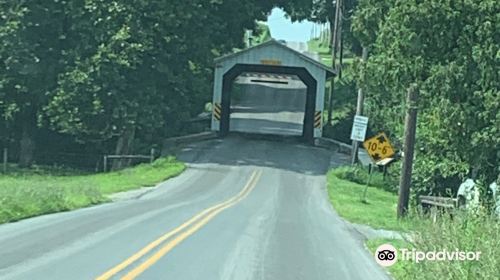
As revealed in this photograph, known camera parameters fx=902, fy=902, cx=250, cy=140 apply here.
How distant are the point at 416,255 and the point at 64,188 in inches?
647

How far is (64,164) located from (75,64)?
7401mm

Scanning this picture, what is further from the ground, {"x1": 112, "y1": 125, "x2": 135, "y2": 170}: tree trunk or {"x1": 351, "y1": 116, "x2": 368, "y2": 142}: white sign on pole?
{"x1": 351, "y1": 116, "x2": 368, "y2": 142}: white sign on pole

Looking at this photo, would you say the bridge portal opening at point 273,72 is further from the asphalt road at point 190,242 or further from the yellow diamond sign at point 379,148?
the yellow diamond sign at point 379,148

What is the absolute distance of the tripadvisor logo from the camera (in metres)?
10.2

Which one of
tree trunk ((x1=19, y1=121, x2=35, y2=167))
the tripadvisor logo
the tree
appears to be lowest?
tree trunk ((x1=19, y1=121, x2=35, y2=167))

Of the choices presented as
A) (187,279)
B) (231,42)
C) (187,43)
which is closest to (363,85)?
(187,279)

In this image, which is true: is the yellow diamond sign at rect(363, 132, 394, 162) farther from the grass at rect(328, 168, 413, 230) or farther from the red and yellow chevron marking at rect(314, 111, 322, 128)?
the red and yellow chevron marking at rect(314, 111, 322, 128)

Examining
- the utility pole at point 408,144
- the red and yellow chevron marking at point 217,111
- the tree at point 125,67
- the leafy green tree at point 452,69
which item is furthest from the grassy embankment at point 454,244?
the red and yellow chevron marking at point 217,111

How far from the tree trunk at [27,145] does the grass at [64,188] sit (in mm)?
2062

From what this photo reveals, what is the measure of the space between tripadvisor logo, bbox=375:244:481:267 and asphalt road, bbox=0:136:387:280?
9.9 inches

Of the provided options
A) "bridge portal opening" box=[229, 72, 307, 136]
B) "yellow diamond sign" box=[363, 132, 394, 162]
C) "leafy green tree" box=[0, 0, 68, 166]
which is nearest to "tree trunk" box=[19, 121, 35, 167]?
"leafy green tree" box=[0, 0, 68, 166]

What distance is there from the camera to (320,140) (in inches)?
2087

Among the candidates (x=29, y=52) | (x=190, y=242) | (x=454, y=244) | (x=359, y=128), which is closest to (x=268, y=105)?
(x=29, y=52)

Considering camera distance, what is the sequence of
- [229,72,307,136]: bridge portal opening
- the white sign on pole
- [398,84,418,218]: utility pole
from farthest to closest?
[229,72,307,136]: bridge portal opening → the white sign on pole → [398,84,418,218]: utility pole
